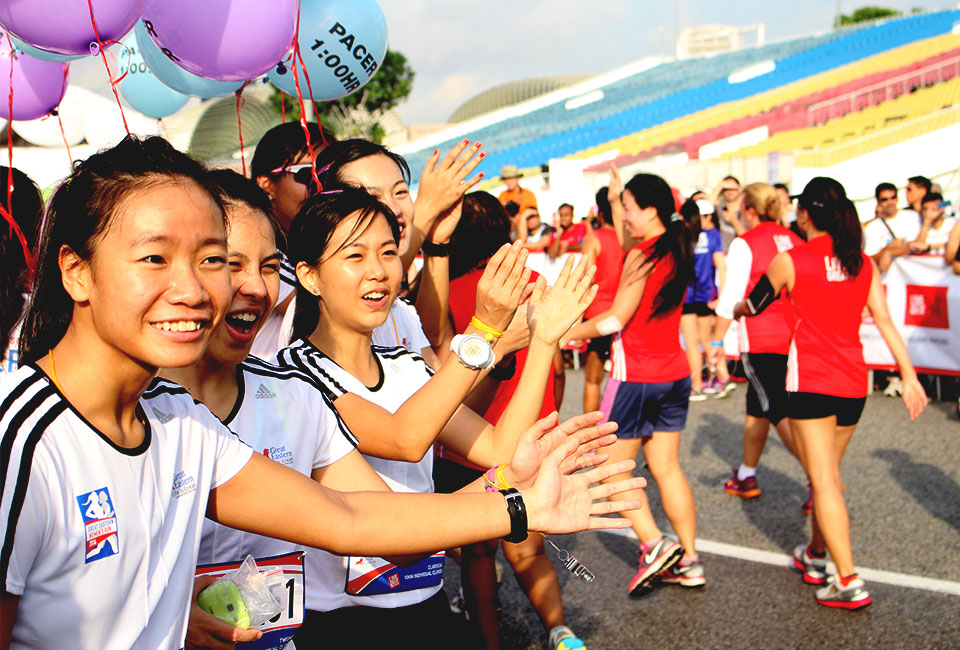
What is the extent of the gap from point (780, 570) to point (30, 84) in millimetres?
4346

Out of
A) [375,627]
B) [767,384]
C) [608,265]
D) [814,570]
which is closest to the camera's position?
[375,627]

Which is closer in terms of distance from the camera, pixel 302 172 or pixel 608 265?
pixel 302 172

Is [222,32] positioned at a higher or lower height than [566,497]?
higher

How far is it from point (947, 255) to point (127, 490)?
8.35 m

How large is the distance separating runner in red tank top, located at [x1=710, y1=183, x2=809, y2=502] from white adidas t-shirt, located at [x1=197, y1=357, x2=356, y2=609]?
310 centimetres

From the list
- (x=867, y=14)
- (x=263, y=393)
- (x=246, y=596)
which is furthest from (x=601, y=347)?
(x=867, y=14)

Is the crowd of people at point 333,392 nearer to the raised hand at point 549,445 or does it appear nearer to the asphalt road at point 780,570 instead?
the raised hand at point 549,445

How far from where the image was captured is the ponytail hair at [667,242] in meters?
4.59

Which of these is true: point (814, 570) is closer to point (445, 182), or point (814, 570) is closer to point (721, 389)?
point (445, 182)

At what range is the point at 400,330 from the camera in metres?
3.28

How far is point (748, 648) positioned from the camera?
149 inches

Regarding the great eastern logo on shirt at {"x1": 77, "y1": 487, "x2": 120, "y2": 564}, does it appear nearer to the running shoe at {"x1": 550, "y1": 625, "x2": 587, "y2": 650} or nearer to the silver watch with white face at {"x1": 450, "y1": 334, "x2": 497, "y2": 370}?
the silver watch with white face at {"x1": 450, "y1": 334, "x2": 497, "y2": 370}

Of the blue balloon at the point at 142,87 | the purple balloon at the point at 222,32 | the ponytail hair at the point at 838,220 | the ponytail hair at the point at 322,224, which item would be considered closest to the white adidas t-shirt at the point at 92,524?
the ponytail hair at the point at 322,224

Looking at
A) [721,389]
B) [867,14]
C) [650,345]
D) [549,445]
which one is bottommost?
[721,389]
